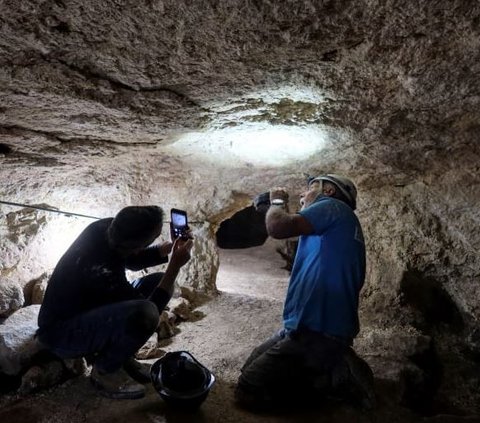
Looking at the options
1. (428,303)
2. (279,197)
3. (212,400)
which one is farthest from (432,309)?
(212,400)

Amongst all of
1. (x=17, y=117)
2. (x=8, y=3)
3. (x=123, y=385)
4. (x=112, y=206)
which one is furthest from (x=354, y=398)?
(x=112, y=206)

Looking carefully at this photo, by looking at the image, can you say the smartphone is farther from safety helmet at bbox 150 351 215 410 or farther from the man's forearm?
safety helmet at bbox 150 351 215 410

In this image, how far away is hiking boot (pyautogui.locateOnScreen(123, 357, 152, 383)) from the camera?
8.21 feet

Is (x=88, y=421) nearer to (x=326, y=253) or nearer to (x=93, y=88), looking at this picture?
(x=326, y=253)

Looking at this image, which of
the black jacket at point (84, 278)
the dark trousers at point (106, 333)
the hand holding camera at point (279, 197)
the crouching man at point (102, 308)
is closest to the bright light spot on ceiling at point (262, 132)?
the hand holding camera at point (279, 197)

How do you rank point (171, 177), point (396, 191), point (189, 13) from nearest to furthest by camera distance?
point (189, 13) → point (396, 191) → point (171, 177)

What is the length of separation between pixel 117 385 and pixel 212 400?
1.91 ft

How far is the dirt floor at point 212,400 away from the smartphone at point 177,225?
1.00 meters

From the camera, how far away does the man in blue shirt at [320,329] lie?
2312 millimetres

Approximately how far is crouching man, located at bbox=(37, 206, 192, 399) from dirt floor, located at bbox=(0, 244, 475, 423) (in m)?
0.15

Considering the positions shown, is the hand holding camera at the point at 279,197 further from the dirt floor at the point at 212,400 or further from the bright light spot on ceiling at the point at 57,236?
the bright light spot on ceiling at the point at 57,236

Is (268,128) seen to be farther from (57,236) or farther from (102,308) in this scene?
(57,236)

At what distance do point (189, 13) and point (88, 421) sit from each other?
82.1 inches

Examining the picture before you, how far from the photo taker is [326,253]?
2.41 meters
